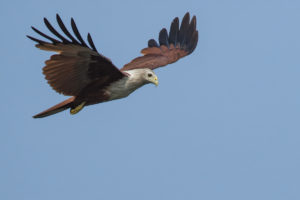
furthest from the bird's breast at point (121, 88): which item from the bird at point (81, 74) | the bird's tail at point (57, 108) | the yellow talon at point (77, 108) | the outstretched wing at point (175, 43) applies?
the outstretched wing at point (175, 43)

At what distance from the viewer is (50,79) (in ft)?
32.1

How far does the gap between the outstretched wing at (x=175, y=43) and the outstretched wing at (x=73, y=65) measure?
2467mm

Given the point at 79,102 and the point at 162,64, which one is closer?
the point at 79,102

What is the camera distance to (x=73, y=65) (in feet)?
31.8

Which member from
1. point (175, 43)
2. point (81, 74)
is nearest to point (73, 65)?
point (81, 74)

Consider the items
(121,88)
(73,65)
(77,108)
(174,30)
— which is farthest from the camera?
(174,30)

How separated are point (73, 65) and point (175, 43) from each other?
12.5ft

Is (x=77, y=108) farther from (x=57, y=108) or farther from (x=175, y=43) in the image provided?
(x=175, y=43)

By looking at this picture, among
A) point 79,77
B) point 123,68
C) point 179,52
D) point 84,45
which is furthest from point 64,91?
point 179,52

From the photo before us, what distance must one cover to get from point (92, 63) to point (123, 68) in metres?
2.35

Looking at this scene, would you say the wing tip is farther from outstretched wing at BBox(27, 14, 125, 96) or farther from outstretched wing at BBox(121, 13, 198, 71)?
outstretched wing at BBox(27, 14, 125, 96)

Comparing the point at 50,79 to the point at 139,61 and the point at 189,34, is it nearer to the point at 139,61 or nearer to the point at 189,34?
the point at 139,61

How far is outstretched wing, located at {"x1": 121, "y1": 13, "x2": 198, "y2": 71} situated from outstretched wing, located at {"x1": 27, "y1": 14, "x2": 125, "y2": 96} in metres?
2.47

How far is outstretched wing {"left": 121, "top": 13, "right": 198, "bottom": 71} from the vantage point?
41.1 feet
